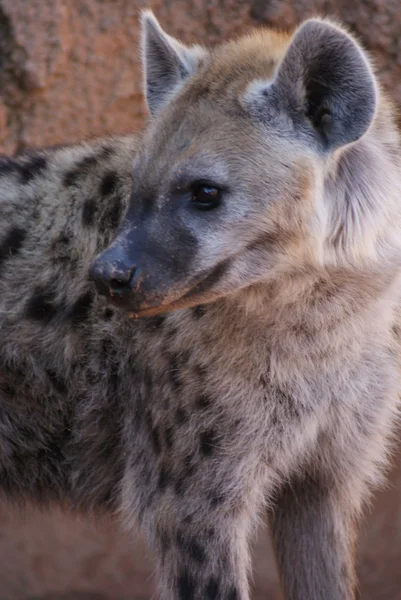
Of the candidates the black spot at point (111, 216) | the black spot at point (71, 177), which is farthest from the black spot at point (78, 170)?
the black spot at point (111, 216)

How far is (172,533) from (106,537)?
1352 mm

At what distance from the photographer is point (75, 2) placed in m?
3.09

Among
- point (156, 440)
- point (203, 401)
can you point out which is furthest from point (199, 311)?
point (156, 440)

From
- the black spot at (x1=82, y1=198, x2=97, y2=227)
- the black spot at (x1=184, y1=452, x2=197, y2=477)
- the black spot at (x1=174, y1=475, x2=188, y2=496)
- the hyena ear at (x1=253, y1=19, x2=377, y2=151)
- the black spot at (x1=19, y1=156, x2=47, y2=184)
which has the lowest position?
the black spot at (x1=174, y1=475, x2=188, y2=496)

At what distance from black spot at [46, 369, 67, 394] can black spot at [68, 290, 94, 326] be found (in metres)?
0.12

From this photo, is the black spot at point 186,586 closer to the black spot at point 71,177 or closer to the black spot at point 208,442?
the black spot at point 208,442

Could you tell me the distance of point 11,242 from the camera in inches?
96.3

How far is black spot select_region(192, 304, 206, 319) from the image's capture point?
7.26 feet

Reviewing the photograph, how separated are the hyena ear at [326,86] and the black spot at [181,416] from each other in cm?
58

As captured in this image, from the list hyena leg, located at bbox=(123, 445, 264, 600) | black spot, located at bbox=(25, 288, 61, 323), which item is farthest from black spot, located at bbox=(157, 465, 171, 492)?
black spot, located at bbox=(25, 288, 61, 323)

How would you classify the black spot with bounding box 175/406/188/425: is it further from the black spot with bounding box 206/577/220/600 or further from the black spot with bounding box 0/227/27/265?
the black spot with bounding box 0/227/27/265

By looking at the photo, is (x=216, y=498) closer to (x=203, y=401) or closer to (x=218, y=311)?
(x=203, y=401)

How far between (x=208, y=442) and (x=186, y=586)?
292mm

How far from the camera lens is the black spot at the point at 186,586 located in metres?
2.23
